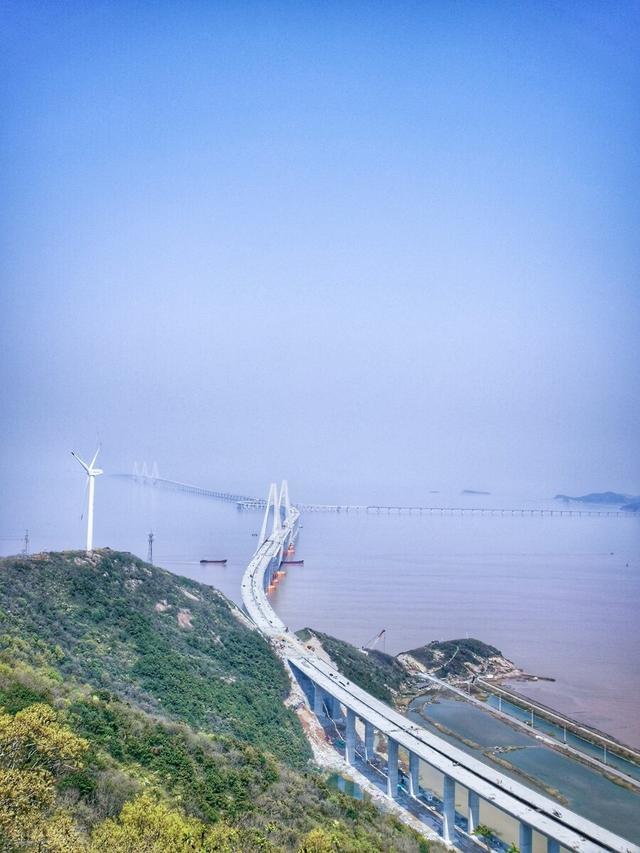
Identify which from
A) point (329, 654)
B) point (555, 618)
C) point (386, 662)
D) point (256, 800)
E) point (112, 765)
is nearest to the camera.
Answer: point (112, 765)

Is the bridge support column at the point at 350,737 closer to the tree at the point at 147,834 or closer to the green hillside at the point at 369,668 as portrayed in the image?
the green hillside at the point at 369,668

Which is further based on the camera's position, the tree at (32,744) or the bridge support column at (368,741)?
the bridge support column at (368,741)

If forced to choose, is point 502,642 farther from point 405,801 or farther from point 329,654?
point 405,801

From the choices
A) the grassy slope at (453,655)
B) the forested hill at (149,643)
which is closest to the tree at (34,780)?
the forested hill at (149,643)

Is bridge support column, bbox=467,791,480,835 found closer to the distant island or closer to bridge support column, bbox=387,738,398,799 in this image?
bridge support column, bbox=387,738,398,799

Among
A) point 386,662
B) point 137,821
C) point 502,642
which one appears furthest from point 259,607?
point 137,821

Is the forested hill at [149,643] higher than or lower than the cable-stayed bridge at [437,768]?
higher

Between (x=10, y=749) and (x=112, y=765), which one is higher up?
(x=10, y=749)
